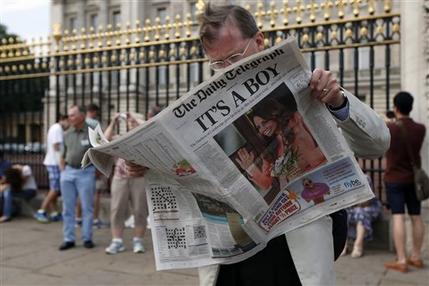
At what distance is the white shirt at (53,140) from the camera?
7.41 metres

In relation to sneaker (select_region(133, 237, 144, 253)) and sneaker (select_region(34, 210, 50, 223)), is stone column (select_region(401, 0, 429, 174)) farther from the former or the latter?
sneaker (select_region(34, 210, 50, 223))


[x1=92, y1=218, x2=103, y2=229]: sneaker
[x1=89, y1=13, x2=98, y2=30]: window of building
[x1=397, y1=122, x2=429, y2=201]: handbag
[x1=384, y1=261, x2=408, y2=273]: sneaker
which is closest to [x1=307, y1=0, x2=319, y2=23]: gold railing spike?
[x1=397, y1=122, x2=429, y2=201]: handbag

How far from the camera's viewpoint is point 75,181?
5902 millimetres

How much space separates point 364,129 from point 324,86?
0.78ft

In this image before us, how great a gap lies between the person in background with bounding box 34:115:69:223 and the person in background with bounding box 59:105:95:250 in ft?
5.00

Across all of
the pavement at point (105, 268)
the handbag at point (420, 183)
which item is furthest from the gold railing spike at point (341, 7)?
the pavement at point (105, 268)

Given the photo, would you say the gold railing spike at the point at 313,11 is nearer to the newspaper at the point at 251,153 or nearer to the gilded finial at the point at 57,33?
the gilded finial at the point at 57,33

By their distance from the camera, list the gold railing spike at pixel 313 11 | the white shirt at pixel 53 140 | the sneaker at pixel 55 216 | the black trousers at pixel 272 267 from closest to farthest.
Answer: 1. the black trousers at pixel 272 267
2. the gold railing spike at pixel 313 11
3. the white shirt at pixel 53 140
4. the sneaker at pixel 55 216

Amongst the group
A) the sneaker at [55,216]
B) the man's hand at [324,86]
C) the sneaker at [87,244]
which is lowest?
the sneaker at [55,216]

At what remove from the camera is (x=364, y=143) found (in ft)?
5.15

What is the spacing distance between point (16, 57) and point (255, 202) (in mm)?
8420

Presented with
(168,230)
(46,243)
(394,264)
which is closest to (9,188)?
(46,243)

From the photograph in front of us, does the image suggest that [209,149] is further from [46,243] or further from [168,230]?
[46,243]

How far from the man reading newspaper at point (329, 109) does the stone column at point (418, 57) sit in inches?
159
